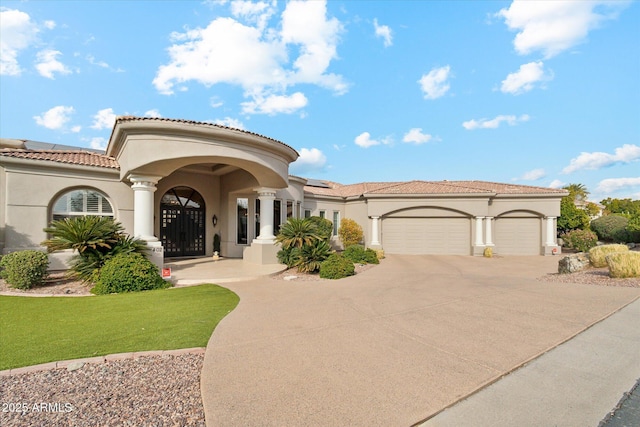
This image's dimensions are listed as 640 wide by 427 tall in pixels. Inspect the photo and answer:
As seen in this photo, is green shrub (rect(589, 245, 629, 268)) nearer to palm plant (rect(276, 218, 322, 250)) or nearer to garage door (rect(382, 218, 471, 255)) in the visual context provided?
garage door (rect(382, 218, 471, 255))

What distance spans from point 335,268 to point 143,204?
713cm

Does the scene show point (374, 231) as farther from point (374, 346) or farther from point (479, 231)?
point (374, 346)

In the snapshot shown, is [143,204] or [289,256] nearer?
[143,204]

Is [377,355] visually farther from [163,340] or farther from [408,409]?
[163,340]

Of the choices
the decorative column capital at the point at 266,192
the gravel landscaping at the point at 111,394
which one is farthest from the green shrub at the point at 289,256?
the gravel landscaping at the point at 111,394

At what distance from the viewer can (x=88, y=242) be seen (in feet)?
29.6

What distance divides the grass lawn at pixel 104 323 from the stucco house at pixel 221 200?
11.5ft

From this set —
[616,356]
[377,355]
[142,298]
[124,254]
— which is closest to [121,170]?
[124,254]

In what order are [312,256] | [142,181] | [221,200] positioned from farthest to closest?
1. [221,200]
2. [312,256]
3. [142,181]

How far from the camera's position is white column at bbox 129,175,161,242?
10711mm

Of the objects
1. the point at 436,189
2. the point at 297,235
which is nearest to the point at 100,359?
the point at 297,235

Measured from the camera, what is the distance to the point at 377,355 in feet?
14.5

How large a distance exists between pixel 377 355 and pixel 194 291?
622cm

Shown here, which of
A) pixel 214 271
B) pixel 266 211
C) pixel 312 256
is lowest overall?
pixel 214 271
